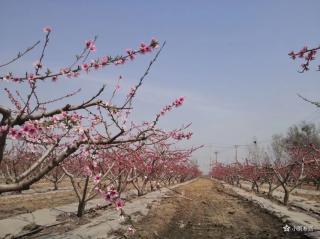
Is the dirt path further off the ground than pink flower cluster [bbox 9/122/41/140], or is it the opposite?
pink flower cluster [bbox 9/122/41/140]

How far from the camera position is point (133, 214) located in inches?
531

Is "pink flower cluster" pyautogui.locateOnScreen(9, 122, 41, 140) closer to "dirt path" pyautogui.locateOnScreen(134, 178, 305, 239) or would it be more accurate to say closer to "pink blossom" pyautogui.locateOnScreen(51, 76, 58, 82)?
"pink blossom" pyautogui.locateOnScreen(51, 76, 58, 82)

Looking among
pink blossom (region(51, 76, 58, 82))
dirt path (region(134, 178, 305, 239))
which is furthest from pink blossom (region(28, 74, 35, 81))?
dirt path (region(134, 178, 305, 239))

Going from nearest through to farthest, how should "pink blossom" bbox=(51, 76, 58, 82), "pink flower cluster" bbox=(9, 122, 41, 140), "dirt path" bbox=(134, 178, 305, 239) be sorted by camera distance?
"pink flower cluster" bbox=(9, 122, 41, 140) → "pink blossom" bbox=(51, 76, 58, 82) → "dirt path" bbox=(134, 178, 305, 239)

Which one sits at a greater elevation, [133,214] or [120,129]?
[120,129]

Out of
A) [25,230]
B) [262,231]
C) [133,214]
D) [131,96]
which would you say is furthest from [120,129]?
[133,214]

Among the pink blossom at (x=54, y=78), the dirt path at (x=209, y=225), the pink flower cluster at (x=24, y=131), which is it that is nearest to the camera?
the pink flower cluster at (x=24, y=131)

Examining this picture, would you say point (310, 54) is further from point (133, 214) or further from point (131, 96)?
point (133, 214)

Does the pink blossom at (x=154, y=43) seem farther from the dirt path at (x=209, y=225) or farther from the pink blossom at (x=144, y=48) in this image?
the dirt path at (x=209, y=225)

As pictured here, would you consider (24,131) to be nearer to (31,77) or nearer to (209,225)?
(31,77)

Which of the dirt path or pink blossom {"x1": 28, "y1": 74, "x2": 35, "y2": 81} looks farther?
the dirt path

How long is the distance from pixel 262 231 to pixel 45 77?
8497 mm

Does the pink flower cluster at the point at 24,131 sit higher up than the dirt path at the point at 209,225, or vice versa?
the pink flower cluster at the point at 24,131

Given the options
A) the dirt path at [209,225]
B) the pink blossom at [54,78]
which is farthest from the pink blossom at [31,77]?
the dirt path at [209,225]
